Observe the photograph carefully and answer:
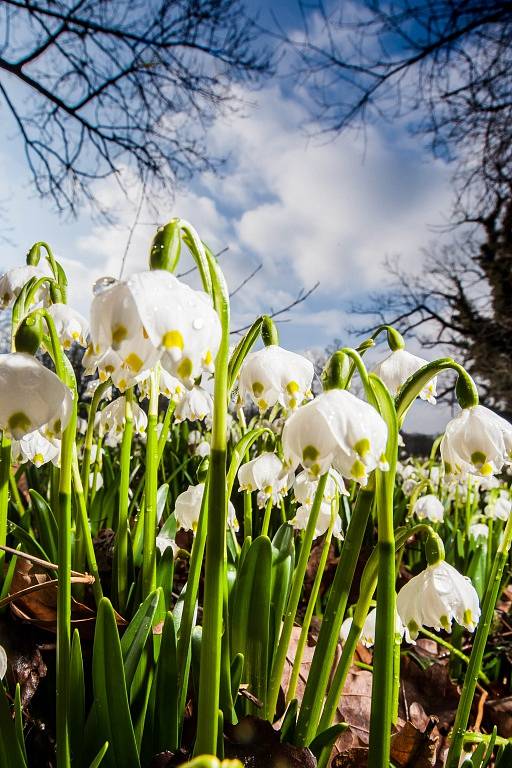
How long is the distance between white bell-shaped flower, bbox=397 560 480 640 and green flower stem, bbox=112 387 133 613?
0.63 m

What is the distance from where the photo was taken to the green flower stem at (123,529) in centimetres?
125

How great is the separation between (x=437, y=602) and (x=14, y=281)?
1.07 m

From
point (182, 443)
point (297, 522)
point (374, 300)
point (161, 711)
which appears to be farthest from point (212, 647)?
point (374, 300)

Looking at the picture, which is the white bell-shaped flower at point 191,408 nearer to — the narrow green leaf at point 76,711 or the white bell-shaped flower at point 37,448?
the white bell-shaped flower at point 37,448

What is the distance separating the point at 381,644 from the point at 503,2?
889 cm

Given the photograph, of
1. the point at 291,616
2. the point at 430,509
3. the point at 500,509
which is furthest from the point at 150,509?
the point at 500,509

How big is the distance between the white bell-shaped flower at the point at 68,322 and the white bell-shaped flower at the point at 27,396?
1.68ft

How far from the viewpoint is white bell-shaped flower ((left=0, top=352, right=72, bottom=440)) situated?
60cm

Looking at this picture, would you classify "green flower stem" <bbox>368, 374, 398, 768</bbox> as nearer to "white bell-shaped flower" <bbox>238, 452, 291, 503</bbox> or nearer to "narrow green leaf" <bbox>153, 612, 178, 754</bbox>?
"narrow green leaf" <bbox>153, 612, 178, 754</bbox>

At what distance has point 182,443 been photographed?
12.9ft

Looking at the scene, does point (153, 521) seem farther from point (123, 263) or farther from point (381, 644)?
point (123, 263)

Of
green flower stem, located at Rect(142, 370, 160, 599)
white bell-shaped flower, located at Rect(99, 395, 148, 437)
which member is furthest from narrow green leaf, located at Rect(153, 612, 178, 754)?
white bell-shaped flower, located at Rect(99, 395, 148, 437)

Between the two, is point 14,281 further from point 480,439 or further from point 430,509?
point 430,509

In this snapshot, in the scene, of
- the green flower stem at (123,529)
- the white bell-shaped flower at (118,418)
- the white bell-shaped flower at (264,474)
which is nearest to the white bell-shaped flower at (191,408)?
the white bell-shaped flower at (118,418)
